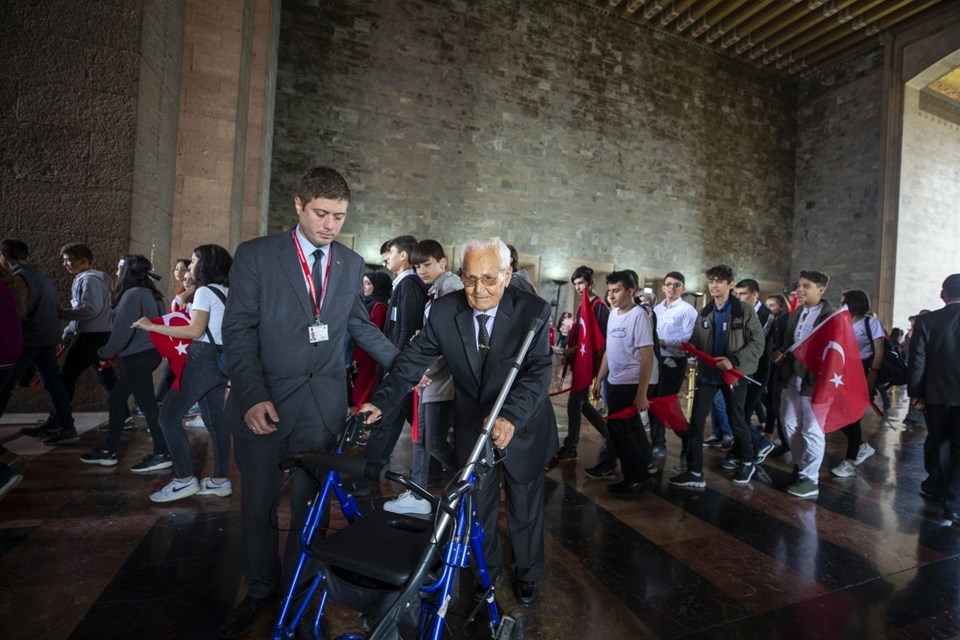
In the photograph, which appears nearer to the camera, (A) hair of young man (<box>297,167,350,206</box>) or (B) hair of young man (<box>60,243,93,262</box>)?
(A) hair of young man (<box>297,167,350,206</box>)

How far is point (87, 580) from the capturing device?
2104mm

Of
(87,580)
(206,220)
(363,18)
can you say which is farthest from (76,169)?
(363,18)

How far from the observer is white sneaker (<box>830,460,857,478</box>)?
13.7 ft

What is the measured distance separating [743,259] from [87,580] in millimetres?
17206

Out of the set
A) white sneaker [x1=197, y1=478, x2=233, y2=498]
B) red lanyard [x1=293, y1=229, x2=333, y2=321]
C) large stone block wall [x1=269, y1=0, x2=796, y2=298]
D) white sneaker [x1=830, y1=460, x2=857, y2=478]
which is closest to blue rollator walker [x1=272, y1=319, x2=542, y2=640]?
red lanyard [x1=293, y1=229, x2=333, y2=321]

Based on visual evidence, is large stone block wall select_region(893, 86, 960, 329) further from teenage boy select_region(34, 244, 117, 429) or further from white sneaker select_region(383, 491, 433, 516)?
teenage boy select_region(34, 244, 117, 429)

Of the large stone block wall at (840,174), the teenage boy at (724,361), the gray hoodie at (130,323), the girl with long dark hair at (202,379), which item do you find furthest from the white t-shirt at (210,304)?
the large stone block wall at (840,174)

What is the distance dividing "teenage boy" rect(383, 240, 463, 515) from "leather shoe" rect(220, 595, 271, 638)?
0.97 meters

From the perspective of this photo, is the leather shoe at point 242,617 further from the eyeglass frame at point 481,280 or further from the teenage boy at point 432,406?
the eyeglass frame at point 481,280

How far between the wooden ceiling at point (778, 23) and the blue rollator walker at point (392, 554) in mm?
14607

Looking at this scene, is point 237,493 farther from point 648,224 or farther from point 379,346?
point 648,224

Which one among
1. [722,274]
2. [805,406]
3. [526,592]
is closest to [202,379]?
[526,592]

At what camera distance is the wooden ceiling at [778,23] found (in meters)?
12.7

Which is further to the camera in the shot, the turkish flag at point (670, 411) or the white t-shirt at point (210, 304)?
the turkish flag at point (670, 411)
